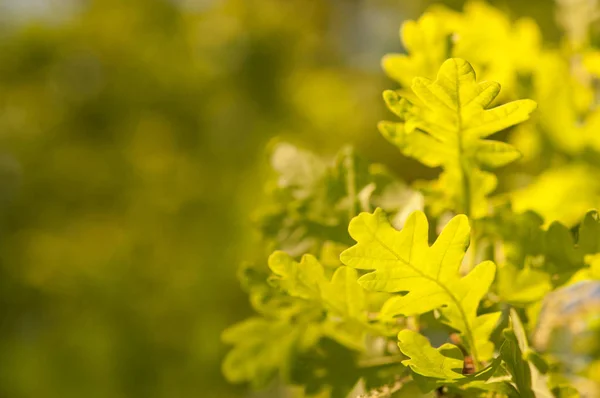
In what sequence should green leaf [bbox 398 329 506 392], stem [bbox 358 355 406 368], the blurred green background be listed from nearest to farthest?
green leaf [bbox 398 329 506 392] → stem [bbox 358 355 406 368] → the blurred green background

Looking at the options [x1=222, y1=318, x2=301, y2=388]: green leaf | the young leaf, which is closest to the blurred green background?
[x1=222, y1=318, x2=301, y2=388]: green leaf

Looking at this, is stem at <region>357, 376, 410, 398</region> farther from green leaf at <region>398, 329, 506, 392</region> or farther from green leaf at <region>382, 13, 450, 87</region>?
green leaf at <region>382, 13, 450, 87</region>

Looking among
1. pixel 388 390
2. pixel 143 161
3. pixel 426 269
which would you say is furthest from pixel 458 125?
pixel 143 161

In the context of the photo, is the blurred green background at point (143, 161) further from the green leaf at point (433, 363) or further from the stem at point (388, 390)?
the green leaf at point (433, 363)

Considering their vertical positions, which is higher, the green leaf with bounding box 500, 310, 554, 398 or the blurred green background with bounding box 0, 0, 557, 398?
the blurred green background with bounding box 0, 0, 557, 398

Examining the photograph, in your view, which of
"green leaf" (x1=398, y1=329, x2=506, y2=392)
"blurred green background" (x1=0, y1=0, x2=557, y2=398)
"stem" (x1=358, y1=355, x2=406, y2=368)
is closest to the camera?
"green leaf" (x1=398, y1=329, x2=506, y2=392)

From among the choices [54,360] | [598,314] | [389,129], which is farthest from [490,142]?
[54,360]

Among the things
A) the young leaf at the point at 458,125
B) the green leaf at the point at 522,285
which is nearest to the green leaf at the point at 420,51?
the young leaf at the point at 458,125
